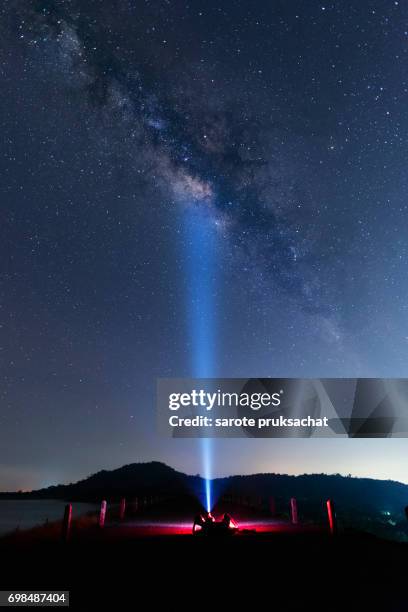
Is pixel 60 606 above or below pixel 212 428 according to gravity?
below

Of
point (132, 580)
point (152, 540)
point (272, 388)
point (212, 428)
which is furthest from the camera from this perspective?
point (272, 388)

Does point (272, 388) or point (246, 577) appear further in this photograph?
point (272, 388)

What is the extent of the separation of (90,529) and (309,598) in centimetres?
1239

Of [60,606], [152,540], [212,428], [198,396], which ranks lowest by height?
[60,606]

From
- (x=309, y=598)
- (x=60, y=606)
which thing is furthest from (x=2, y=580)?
(x=309, y=598)

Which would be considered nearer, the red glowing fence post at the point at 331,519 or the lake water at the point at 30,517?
the red glowing fence post at the point at 331,519

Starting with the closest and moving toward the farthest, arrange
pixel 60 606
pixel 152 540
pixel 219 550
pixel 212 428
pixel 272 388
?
1. pixel 60 606
2. pixel 219 550
3. pixel 152 540
4. pixel 212 428
5. pixel 272 388

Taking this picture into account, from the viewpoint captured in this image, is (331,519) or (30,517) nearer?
(331,519)

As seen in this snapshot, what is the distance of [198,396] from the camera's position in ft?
90.9

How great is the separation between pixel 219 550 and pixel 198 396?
1593cm

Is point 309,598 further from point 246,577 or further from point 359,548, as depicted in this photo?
point 359,548

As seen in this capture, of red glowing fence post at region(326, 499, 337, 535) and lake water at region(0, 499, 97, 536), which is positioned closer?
red glowing fence post at region(326, 499, 337, 535)

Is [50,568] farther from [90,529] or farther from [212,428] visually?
[212,428]

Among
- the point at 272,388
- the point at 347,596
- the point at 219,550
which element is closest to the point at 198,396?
the point at 272,388
